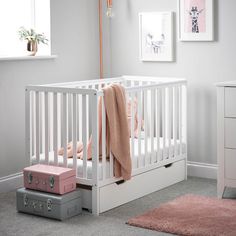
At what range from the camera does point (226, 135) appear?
414cm

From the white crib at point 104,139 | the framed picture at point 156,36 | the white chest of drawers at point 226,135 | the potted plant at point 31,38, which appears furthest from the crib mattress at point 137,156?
the potted plant at point 31,38

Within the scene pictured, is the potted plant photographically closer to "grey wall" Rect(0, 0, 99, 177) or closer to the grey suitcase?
"grey wall" Rect(0, 0, 99, 177)

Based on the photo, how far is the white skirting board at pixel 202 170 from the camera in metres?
4.80

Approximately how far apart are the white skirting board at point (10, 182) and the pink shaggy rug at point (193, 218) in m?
1.18

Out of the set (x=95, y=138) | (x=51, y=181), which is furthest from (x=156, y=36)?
(x=51, y=181)

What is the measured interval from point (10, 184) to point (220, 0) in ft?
6.93

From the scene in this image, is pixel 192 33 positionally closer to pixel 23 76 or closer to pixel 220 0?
pixel 220 0

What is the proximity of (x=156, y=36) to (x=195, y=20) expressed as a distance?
0.39 m

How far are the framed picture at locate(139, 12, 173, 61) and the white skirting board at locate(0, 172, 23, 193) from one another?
4.76 feet

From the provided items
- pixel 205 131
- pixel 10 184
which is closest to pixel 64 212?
pixel 10 184

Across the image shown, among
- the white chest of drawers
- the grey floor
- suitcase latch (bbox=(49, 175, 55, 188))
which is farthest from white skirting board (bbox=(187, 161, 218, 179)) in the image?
suitcase latch (bbox=(49, 175, 55, 188))

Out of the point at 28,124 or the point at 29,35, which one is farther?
the point at 29,35

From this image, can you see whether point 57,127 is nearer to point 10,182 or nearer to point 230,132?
point 10,182

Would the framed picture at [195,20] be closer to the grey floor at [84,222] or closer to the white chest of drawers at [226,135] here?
the white chest of drawers at [226,135]
